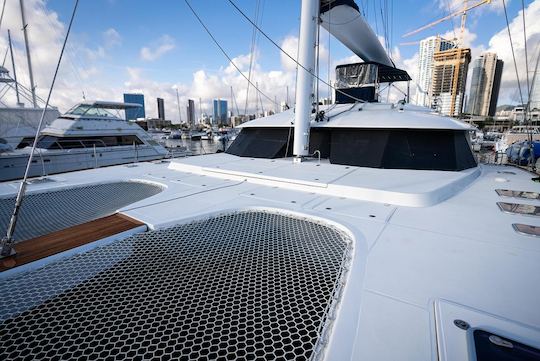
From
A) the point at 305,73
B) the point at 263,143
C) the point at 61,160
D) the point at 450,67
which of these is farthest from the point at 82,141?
the point at 450,67

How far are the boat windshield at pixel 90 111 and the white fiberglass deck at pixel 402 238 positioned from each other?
12535mm

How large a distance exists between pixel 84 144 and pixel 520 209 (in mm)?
16699

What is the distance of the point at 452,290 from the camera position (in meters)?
1.49

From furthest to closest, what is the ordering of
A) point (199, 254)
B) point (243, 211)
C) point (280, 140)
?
point (280, 140), point (243, 211), point (199, 254)

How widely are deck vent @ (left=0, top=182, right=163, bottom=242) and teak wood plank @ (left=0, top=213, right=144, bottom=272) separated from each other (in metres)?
0.48

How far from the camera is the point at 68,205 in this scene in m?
3.13

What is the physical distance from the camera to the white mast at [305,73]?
15.6 ft

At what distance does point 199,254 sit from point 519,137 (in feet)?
88.8

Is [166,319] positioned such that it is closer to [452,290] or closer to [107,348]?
[107,348]

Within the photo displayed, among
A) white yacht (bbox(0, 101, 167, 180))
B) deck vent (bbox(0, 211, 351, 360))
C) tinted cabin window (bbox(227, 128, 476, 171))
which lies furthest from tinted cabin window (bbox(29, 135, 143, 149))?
deck vent (bbox(0, 211, 351, 360))

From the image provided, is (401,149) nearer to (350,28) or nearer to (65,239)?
(350,28)

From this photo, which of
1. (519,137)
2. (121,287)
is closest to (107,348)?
(121,287)

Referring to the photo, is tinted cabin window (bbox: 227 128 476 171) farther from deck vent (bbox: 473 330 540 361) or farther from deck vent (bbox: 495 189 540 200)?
deck vent (bbox: 473 330 540 361)

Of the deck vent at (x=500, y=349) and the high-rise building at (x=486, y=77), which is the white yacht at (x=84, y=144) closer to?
the deck vent at (x=500, y=349)
